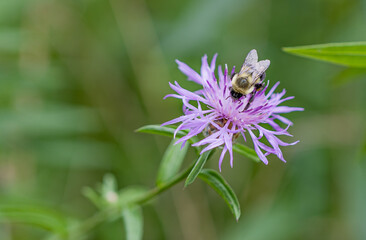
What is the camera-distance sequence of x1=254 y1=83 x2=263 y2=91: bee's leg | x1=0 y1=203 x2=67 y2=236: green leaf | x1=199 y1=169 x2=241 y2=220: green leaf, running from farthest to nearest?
x1=0 y1=203 x2=67 y2=236: green leaf
x1=254 y1=83 x2=263 y2=91: bee's leg
x1=199 y1=169 x2=241 y2=220: green leaf

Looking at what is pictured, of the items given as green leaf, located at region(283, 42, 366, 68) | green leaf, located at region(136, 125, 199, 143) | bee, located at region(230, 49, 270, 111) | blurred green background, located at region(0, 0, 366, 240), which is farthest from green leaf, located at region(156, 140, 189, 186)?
blurred green background, located at region(0, 0, 366, 240)

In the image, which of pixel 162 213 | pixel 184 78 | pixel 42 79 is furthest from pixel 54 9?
pixel 162 213

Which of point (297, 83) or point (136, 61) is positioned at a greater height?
point (136, 61)

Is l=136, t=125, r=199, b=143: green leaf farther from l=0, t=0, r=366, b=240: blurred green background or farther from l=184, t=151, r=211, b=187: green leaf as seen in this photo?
l=0, t=0, r=366, b=240: blurred green background

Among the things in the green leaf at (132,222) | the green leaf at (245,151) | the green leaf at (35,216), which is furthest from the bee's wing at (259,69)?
the green leaf at (35,216)

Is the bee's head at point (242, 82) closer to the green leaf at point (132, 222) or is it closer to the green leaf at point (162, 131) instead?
the green leaf at point (162, 131)

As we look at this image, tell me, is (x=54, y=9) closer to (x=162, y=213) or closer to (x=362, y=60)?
(x=162, y=213)
